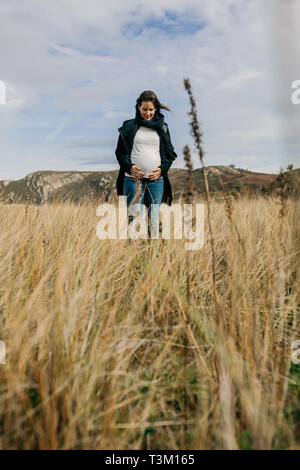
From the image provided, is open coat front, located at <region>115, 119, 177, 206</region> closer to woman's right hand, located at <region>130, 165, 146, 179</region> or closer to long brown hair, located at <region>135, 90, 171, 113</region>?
woman's right hand, located at <region>130, 165, 146, 179</region>

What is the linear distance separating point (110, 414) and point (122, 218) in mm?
2471

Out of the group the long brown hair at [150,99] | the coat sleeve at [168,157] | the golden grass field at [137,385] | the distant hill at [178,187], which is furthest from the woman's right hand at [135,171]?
the golden grass field at [137,385]

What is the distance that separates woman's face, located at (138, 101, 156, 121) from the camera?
132 inches

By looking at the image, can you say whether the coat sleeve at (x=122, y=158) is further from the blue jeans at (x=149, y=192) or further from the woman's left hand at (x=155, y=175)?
the woman's left hand at (x=155, y=175)

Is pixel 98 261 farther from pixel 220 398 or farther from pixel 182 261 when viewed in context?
pixel 220 398

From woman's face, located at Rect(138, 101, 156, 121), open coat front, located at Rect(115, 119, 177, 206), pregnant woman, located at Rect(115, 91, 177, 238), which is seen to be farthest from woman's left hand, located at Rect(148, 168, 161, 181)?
woman's face, located at Rect(138, 101, 156, 121)

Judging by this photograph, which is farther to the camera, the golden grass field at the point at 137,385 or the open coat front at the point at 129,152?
the open coat front at the point at 129,152

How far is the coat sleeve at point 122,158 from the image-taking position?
3341mm

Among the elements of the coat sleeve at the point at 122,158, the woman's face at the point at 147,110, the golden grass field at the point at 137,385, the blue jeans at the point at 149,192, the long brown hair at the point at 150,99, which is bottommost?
the golden grass field at the point at 137,385

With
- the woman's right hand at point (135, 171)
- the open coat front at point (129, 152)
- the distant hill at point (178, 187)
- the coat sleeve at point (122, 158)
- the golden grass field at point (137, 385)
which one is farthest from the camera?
the open coat front at point (129, 152)

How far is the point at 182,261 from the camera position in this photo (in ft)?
8.11

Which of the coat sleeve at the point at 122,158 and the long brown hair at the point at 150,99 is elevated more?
the long brown hair at the point at 150,99

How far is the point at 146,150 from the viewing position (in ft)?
11.4

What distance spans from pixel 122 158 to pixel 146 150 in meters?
0.28
